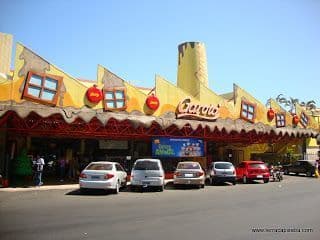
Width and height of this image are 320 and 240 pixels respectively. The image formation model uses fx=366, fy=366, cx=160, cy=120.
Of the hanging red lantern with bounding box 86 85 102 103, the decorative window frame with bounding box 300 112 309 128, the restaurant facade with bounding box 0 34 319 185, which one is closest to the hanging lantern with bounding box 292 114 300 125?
the restaurant facade with bounding box 0 34 319 185

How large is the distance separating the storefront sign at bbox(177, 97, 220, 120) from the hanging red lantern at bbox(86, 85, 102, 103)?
22.2 feet

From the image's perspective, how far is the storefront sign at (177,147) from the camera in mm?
27828

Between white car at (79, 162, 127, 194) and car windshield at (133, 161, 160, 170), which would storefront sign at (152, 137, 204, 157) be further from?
white car at (79, 162, 127, 194)

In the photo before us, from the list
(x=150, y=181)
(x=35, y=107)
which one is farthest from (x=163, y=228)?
(x=35, y=107)

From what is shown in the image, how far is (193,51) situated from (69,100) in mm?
23737

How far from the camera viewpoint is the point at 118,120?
22.4 metres

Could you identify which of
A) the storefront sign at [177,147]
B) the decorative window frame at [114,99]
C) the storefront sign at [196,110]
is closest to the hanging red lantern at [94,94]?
the decorative window frame at [114,99]

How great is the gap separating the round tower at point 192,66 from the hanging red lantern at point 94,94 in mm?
19931

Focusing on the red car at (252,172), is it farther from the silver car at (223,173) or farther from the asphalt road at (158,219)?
the asphalt road at (158,219)

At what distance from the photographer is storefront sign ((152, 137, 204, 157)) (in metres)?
27.8

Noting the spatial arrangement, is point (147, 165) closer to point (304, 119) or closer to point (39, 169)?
point (39, 169)

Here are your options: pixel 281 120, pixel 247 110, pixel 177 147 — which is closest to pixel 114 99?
pixel 177 147

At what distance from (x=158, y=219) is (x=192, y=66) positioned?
33.2m

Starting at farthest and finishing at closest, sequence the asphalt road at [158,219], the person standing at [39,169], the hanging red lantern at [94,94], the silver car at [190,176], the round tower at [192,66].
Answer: the round tower at [192,66], the hanging red lantern at [94,94], the silver car at [190,176], the person standing at [39,169], the asphalt road at [158,219]
